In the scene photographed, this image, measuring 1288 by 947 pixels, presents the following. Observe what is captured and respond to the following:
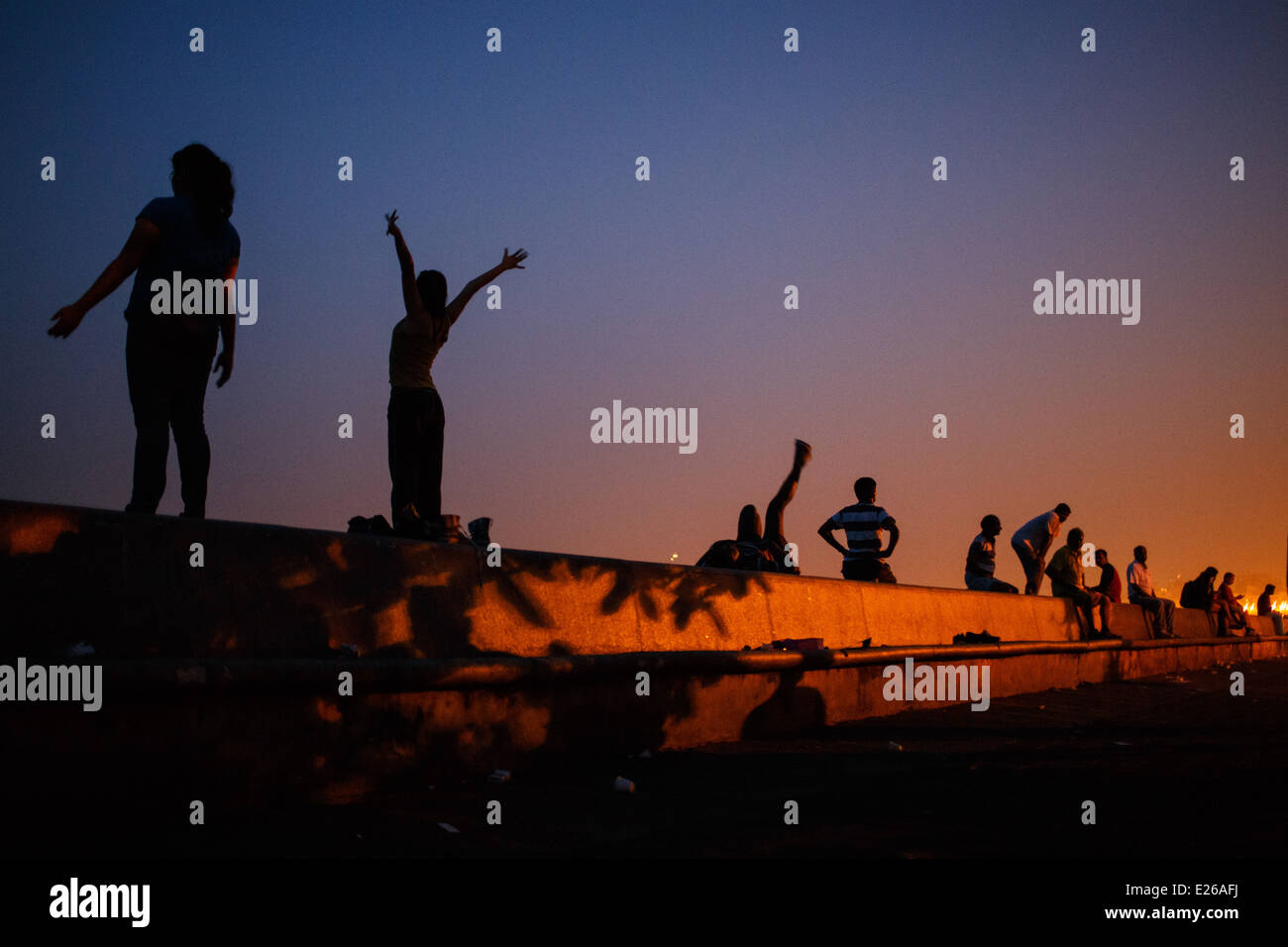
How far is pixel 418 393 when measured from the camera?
691cm

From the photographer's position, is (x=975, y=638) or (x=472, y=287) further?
(x=975, y=638)

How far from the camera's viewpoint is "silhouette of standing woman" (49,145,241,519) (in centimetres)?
512

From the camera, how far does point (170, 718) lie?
13.1 ft

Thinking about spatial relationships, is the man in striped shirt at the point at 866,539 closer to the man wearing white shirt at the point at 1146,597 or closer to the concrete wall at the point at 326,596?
the concrete wall at the point at 326,596

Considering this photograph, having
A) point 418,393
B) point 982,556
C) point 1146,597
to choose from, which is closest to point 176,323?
point 418,393

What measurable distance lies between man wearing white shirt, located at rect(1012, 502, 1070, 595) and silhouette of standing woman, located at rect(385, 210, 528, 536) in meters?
9.33

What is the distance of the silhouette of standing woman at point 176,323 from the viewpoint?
5121 millimetres

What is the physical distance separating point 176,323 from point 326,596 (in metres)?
1.39

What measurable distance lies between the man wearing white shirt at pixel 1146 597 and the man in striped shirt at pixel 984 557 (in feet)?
15.9

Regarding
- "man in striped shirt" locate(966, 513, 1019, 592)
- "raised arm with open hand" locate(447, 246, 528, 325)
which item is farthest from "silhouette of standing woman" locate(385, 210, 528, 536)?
"man in striped shirt" locate(966, 513, 1019, 592)

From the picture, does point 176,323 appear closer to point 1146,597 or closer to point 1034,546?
point 1034,546

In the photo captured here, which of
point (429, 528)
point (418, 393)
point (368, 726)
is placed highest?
point (418, 393)
